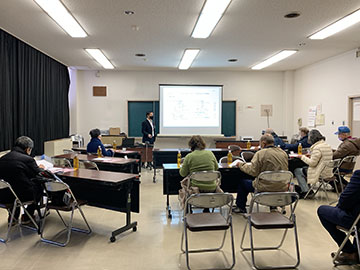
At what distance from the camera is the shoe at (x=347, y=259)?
2.76m

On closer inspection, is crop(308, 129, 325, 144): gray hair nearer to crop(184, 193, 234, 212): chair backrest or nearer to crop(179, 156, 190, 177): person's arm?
crop(179, 156, 190, 177): person's arm

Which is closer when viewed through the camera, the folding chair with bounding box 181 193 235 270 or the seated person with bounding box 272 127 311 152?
the folding chair with bounding box 181 193 235 270

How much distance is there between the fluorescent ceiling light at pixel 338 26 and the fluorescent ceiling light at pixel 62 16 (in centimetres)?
433

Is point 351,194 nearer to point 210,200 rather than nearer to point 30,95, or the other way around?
point 210,200

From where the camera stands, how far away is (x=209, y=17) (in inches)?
180

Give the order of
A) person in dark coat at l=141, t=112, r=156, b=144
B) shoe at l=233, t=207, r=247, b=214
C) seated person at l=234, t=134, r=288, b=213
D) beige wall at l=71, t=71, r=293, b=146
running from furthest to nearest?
1. beige wall at l=71, t=71, r=293, b=146
2. person in dark coat at l=141, t=112, r=156, b=144
3. shoe at l=233, t=207, r=247, b=214
4. seated person at l=234, t=134, r=288, b=213

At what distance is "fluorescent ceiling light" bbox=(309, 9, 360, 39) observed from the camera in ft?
15.1

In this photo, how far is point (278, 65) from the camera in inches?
345

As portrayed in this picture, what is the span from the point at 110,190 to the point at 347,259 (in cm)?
269

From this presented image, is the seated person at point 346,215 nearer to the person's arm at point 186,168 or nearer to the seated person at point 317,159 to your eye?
the person's arm at point 186,168

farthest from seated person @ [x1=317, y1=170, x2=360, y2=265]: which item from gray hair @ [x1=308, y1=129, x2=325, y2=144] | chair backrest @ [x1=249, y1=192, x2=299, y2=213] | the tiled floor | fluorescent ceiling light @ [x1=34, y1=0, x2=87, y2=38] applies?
fluorescent ceiling light @ [x1=34, y1=0, x2=87, y2=38]

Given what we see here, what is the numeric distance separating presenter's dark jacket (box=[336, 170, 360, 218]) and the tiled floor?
63cm

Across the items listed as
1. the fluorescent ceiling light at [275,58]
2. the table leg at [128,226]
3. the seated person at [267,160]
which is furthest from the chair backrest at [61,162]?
the fluorescent ceiling light at [275,58]

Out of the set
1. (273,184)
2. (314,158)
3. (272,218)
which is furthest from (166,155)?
(272,218)
